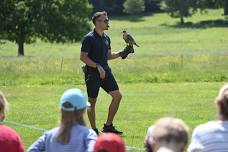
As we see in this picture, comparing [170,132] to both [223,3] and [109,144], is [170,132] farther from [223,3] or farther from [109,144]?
[223,3]

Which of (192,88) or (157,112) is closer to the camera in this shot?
(157,112)

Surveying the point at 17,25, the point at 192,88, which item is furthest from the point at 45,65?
the point at 17,25

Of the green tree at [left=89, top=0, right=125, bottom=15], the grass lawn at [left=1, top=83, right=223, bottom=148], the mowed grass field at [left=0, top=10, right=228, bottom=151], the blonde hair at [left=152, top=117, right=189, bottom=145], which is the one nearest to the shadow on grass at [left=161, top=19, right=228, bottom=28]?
the green tree at [left=89, top=0, right=125, bottom=15]

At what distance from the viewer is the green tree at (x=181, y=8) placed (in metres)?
113

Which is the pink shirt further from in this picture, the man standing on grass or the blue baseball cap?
the man standing on grass

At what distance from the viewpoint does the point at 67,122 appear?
564cm

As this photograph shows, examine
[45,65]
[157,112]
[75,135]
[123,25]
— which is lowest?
[123,25]

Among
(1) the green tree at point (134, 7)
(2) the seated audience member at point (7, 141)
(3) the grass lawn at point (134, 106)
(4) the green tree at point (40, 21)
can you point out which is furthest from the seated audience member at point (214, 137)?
(1) the green tree at point (134, 7)

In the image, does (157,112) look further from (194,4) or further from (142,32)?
(194,4)

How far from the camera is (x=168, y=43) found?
252ft

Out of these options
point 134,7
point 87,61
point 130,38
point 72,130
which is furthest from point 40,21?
point 134,7

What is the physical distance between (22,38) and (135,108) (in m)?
48.0

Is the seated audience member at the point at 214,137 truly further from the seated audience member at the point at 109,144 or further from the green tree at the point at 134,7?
the green tree at the point at 134,7

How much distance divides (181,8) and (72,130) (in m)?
109
